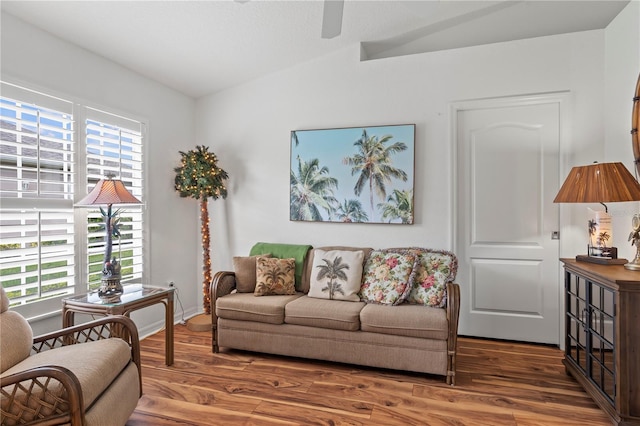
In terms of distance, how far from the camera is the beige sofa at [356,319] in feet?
8.85

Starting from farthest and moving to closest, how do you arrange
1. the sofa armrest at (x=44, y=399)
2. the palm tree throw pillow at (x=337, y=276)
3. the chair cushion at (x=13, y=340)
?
the palm tree throw pillow at (x=337, y=276), the chair cushion at (x=13, y=340), the sofa armrest at (x=44, y=399)

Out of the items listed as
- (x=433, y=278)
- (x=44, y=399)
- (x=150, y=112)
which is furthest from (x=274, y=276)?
(x=150, y=112)

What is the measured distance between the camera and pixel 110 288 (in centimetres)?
275

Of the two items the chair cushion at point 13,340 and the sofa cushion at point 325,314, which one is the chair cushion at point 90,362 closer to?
the chair cushion at point 13,340

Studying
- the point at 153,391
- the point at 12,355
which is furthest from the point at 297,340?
the point at 12,355

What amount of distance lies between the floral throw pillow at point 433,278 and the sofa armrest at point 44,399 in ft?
7.60

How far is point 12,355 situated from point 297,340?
5.92 feet

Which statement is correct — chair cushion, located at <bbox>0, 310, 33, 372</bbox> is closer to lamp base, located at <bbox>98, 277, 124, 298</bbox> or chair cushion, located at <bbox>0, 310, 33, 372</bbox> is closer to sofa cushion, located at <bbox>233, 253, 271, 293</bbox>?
lamp base, located at <bbox>98, 277, 124, 298</bbox>

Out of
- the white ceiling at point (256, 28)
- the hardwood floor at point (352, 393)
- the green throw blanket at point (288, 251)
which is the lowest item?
the hardwood floor at point (352, 393)

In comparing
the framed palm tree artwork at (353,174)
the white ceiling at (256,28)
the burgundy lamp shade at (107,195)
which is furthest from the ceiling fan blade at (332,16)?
the burgundy lamp shade at (107,195)

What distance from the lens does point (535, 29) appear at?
348 cm

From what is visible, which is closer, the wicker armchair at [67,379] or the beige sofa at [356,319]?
the wicker armchair at [67,379]

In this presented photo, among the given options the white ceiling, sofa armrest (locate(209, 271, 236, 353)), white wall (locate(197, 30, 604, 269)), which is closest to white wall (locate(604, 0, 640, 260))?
white wall (locate(197, 30, 604, 269))

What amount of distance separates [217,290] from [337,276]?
1.07 metres
